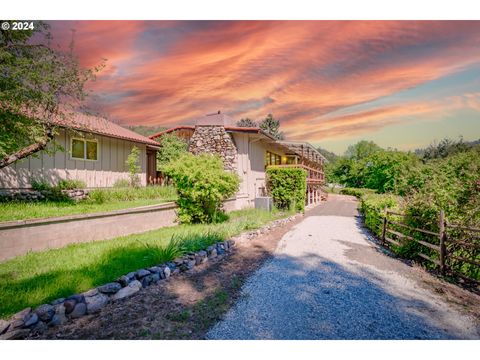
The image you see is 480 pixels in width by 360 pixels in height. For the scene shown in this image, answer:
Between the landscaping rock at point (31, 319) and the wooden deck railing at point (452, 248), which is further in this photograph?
the wooden deck railing at point (452, 248)

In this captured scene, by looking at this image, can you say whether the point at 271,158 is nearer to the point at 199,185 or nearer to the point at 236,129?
the point at 236,129

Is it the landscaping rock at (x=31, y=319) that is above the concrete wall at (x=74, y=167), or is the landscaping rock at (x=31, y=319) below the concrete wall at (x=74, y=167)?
below

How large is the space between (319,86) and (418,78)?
1980 millimetres

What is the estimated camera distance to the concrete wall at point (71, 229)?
515cm

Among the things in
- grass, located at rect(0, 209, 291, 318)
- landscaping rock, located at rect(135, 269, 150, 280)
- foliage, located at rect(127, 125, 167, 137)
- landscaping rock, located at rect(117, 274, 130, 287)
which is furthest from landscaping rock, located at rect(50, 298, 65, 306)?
foliage, located at rect(127, 125, 167, 137)

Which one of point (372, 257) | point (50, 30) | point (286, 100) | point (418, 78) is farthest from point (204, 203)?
point (418, 78)

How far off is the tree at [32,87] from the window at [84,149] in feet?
16.6

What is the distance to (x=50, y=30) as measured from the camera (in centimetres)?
556

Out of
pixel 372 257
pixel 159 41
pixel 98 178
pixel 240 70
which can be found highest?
pixel 159 41

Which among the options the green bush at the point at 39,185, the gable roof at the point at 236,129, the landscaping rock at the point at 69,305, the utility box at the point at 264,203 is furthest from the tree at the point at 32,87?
the utility box at the point at 264,203

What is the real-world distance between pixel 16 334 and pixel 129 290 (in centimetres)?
149

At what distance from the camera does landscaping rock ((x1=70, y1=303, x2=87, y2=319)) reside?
11.9ft

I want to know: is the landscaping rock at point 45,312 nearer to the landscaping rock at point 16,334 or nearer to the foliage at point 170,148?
the landscaping rock at point 16,334
